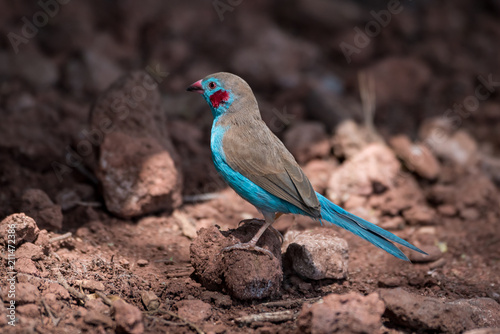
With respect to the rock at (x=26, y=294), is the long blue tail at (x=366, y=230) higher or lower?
lower

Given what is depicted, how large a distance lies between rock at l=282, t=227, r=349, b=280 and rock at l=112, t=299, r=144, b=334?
1.44 m

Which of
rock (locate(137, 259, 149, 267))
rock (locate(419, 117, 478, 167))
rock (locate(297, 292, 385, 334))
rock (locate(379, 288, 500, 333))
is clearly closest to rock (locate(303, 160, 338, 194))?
rock (locate(419, 117, 478, 167))

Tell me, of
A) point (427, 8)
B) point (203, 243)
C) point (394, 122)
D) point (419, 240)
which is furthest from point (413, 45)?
point (203, 243)

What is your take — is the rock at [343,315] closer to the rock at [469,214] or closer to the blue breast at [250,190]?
the blue breast at [250,190]

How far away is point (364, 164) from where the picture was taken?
5867 mm

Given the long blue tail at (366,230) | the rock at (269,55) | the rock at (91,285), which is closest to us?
the rock at (91,285)

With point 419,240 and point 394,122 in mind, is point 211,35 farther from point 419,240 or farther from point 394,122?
point 419,240

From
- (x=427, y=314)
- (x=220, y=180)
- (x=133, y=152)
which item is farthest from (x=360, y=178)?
(x=427, y=314)

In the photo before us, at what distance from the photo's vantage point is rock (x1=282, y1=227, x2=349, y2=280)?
13.5 feet

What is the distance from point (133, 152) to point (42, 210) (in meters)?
0.97

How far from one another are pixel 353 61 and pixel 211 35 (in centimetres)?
221

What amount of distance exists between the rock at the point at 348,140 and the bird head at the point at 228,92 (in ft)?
7.22

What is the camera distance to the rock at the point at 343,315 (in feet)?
9.99

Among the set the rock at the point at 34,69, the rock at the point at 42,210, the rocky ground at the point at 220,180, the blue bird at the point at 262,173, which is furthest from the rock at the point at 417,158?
the rock at the point at 34,69
